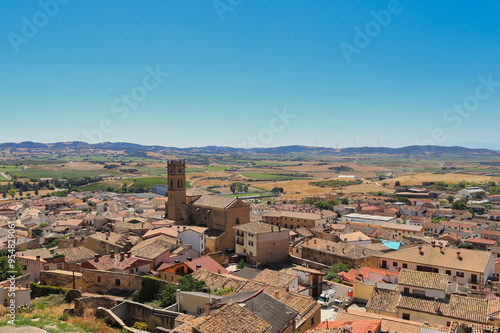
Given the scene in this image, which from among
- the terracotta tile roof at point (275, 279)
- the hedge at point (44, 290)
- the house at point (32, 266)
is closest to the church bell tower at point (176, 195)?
the house at point (32, 266)

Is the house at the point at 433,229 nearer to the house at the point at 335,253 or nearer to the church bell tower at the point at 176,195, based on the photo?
the house at the point at 335,253

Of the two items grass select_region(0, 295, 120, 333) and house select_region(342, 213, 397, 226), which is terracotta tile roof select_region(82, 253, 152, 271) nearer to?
grass select_region(0, 295, 120, 333)

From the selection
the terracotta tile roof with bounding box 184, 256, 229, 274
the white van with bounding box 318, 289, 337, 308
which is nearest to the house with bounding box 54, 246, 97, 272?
the terracotta tile roof with bounding box 184, 256, 229, 274

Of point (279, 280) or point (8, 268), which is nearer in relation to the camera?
point (279, 280)

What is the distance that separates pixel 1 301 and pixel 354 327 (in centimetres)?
1515

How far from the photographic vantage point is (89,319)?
14906 mm

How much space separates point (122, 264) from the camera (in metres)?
22.8

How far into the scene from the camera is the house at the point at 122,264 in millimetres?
22344

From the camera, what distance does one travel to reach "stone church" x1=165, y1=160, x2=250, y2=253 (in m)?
35.8

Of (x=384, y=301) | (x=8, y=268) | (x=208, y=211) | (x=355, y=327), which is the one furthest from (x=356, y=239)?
(x=8, y=268)

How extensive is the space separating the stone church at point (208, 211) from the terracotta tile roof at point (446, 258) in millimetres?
14954

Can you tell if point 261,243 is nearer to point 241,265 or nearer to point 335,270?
point 241,265

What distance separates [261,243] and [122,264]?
13.1m

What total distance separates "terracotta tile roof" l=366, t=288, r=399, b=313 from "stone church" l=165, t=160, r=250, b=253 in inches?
723
